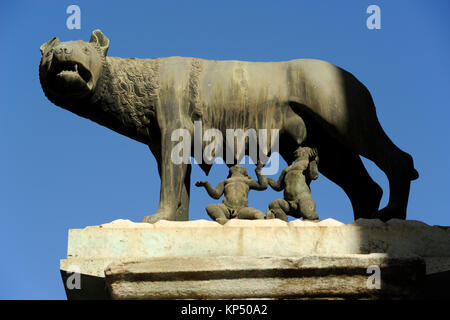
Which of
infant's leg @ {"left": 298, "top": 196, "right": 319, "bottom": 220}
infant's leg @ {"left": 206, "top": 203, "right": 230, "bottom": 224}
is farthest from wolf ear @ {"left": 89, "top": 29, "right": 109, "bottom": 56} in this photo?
infant's leg @ {"left": 298, "top": 196, "right": 319, "bottom": 220}

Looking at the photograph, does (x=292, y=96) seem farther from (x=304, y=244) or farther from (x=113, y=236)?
(x=113, y=236)

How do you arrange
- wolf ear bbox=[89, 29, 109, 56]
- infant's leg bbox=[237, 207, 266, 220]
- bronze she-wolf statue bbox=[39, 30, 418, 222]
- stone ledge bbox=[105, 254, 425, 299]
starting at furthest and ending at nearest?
1. wolf ear bbox=[89, 29, 109, 56]
2. bronze she-wolf statue bbox=[39, 30, 418, 222]
3. infant's leg bbox=[237, 207, 266, 220]
4. stone ledge bbox=[105, 254, 425, 299]

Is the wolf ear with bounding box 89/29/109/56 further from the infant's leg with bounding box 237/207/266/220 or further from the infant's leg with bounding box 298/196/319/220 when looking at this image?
the infant's leg with bounding box 298/196/319/220

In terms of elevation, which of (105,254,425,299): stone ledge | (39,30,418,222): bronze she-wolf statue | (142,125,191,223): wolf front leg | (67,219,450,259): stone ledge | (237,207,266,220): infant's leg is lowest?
(105,254,425,299): stone ledge

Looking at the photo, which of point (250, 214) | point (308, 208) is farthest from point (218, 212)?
point (308, 208)

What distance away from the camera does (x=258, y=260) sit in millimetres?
8320

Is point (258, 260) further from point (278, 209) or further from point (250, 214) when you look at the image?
point (278, 209)

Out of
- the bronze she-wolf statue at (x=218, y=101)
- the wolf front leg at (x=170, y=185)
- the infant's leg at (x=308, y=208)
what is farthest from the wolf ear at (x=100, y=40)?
the infant's leg at (x=308, y=208)

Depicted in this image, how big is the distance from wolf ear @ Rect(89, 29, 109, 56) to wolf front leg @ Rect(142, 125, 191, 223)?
124 cm

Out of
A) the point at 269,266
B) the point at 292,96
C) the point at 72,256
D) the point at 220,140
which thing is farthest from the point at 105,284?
the point at 292,96

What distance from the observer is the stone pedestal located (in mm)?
8281

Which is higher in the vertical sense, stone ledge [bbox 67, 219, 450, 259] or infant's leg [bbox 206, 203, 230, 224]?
infant's leg [bbox 206, 203, 230, 224]

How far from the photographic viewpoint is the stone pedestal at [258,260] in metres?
8.28

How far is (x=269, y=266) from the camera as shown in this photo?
8273 mm
